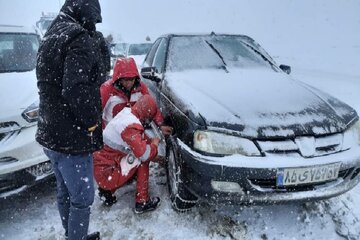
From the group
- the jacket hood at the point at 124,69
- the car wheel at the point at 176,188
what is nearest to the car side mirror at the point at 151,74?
the jacket hood at the point at 124,69

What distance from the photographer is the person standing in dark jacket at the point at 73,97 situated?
2002 millimetres

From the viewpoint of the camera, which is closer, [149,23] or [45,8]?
[149,23]

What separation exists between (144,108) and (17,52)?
8.11 ft

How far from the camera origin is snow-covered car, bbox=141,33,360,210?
2506mm

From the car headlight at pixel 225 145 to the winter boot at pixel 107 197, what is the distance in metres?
1.25

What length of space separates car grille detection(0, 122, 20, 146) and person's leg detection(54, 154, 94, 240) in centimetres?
102

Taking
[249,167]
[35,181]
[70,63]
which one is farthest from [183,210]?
[70,63]

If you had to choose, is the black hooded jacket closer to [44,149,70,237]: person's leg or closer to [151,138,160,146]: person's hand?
[44,149,70,237]: person's leg

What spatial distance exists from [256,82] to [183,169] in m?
1.24

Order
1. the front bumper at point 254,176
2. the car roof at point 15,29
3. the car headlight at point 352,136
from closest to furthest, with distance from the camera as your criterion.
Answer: the front bumper at point 254,176, the car headlight at point 352,136, the car roof at point 15,29

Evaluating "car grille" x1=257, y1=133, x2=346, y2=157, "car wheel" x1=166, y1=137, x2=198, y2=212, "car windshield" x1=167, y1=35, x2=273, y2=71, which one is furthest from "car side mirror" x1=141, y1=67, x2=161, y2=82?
"car grille" x1=257, y1=133, x2=346, y2=157

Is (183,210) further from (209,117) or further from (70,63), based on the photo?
(70,63)

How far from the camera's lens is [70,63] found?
1.97 metres

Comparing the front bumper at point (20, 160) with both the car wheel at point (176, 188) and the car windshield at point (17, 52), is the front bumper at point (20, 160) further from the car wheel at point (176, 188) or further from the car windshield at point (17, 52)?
the car windshield at point (17, 52)
